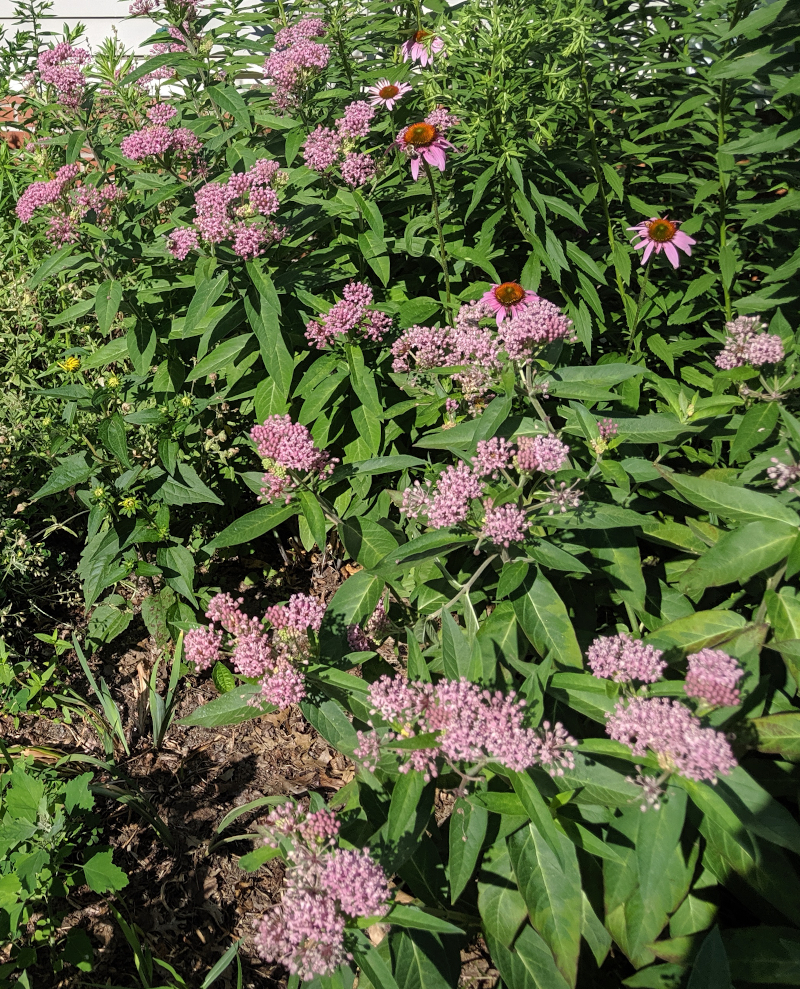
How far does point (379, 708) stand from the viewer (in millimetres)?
1956

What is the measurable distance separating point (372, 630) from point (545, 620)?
617 mm

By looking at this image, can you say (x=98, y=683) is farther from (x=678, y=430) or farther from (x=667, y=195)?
(x=667, y=195)

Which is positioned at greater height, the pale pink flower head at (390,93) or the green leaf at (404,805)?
the pale pink flower head at (390,93)

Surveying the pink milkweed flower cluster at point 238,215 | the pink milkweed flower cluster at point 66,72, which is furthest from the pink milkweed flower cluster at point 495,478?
the pink milkweed flower cluster at point 66,72

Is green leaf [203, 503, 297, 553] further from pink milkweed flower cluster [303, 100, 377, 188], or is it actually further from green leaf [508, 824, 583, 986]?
pink milkweed flower cluster [303, 100, 377, 188]

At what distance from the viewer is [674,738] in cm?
168

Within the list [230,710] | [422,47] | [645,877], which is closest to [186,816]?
[230,710]

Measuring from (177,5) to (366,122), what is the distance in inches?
43.8

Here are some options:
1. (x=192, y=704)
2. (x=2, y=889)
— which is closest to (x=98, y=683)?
(x=192, y=704)

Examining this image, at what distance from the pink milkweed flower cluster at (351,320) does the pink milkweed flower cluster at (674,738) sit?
1.82 metres

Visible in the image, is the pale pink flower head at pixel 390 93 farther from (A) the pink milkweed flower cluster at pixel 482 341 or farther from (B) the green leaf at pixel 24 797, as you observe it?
(B) the green leaf at pixel 24 797

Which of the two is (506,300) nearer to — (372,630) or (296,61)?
→ (372,630)

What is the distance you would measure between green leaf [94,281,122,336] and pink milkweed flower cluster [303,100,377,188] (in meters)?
0.99

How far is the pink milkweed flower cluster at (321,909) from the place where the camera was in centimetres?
162
